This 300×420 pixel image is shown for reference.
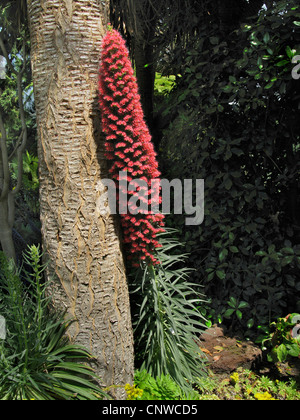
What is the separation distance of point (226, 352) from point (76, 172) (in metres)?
1.89

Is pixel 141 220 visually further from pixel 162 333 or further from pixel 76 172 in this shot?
pixel 162 333

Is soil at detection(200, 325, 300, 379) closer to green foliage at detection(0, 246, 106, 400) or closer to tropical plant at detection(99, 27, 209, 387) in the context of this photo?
tropical plant at detection(99, 27, 209, 387)

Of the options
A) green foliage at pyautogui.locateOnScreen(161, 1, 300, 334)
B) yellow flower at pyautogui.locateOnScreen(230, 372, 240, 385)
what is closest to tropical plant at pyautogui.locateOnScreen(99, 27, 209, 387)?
yellow flower at pyautogui.locateOnScreen(230, 372, 240, 385)

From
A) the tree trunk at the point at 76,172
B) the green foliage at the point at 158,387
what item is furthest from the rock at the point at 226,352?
the tree trunk at the point at 76,172

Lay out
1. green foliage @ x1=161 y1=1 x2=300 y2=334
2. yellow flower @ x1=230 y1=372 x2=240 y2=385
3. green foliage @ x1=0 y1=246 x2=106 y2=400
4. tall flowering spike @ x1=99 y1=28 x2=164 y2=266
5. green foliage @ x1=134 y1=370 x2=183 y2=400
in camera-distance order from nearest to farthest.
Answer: green foliage @ x1=0 y1=246 x2=106 y2=400 → tall flowering spike @ x1=99 y1=28 x2=164 y2=266 → green foliage @ x1=134 y1=370 x2=183 y2=400 → yellow flower @ x1=230 y1=372 x2=240 y2=385 → green foliage @ x1=161 y1=1 x2=300 y2=334

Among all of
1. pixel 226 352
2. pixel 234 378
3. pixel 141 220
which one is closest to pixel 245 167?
pixel 141 220

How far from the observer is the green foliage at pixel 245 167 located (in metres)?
2.82

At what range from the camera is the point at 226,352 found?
2.91 metres

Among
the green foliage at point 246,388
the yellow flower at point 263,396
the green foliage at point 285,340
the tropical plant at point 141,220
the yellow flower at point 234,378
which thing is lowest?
the green foliage at point 246,388

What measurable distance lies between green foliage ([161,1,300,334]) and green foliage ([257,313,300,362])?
7.9 inches

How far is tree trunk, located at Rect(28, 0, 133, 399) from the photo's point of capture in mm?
2152

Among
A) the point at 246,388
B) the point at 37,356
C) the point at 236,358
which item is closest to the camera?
the point at 37,356

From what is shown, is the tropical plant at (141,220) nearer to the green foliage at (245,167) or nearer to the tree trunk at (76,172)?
the tree trunk at (76,172)

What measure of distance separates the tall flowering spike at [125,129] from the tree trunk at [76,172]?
0.32 ft
